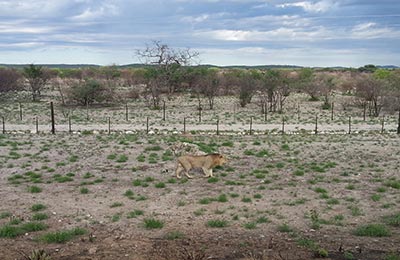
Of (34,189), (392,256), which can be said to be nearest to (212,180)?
(34,189)

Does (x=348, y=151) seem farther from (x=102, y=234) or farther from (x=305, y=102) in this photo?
(x=305, y=102)

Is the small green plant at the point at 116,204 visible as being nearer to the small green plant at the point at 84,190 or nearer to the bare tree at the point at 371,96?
the small green plant at the point at 84,190

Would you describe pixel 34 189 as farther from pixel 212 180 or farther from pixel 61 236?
pixel 212 180

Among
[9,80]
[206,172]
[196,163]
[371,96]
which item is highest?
[9,80]

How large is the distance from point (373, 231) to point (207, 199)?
12.5ft

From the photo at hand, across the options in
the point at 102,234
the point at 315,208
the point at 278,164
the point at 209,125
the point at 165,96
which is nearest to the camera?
the point at 102,234

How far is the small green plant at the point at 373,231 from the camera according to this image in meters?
8.36

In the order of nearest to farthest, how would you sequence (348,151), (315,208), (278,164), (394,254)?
1. (394,254)
2. (315,208)
3. (278,164)
4. (348,151)

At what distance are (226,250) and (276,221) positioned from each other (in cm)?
194

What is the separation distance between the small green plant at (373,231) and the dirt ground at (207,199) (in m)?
0.12

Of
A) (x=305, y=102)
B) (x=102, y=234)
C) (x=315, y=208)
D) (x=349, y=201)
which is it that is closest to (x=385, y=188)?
(x=349, y=201)

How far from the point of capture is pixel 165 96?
4700 cm

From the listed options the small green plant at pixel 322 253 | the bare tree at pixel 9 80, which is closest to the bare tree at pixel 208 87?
the bare tree at pixel 9 80

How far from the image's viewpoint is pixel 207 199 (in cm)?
1072
